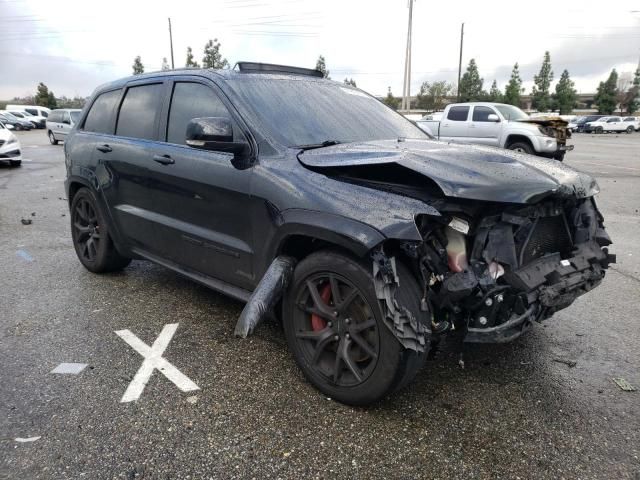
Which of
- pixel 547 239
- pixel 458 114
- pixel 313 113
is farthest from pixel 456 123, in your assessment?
pixel 547 239

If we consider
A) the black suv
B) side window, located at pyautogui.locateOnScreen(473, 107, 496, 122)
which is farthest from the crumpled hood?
side window, located at pyautogui.locateOnScreen(473, 107, 496, 122)

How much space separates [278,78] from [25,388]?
2631mm

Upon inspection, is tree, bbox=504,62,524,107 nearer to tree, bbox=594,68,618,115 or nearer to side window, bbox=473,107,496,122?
tree, bbox=594,68,618,115

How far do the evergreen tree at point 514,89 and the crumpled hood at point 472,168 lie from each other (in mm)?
65864

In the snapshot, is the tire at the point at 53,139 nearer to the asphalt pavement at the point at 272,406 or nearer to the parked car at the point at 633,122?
the asphalt pavement at the point at 272,406

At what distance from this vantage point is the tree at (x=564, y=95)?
6981 cm

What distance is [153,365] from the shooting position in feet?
10.5

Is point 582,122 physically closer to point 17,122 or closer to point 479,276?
point 17,122

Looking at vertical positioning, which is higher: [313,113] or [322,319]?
[313,113]

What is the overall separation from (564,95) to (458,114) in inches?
2466

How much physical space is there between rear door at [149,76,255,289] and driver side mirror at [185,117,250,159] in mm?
A: 126

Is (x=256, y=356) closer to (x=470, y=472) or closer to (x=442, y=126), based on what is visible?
(x=470, y=472)

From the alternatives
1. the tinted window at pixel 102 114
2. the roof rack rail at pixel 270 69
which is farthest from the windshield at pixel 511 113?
the tinted window at pixel 102 114

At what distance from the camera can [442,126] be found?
1716 centimetres
